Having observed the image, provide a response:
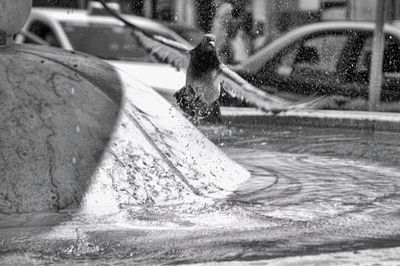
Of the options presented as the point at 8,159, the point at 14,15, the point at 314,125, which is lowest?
the point at 314,125

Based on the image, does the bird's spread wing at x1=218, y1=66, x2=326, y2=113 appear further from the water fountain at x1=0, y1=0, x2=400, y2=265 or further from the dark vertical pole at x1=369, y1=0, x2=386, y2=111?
the dark vertical pole at x1=369, y1=0, x2=386, y2=111

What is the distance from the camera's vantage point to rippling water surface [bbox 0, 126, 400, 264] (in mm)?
4230

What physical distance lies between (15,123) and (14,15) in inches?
28.9

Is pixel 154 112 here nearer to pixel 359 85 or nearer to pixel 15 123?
pixel 15 123

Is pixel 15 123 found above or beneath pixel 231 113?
above

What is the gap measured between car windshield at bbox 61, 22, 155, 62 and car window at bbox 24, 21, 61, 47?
0.20 meters

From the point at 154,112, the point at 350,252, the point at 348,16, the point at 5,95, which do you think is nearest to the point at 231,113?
the point at 154,112

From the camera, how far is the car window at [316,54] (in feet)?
36.1

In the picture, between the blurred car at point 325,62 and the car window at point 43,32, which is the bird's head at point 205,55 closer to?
the blurred car at point 325,62

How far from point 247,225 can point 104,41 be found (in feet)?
25.8

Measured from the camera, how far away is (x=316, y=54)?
36.6 ft

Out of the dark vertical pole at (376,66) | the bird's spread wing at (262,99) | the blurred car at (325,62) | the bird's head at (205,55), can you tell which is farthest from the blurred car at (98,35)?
the bird's spread wing at (262,99)

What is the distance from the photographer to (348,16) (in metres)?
17.9

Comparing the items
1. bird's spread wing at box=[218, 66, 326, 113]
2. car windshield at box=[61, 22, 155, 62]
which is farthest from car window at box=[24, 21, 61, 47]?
bird's spread wing at box=[218, 66, 326, 113]
